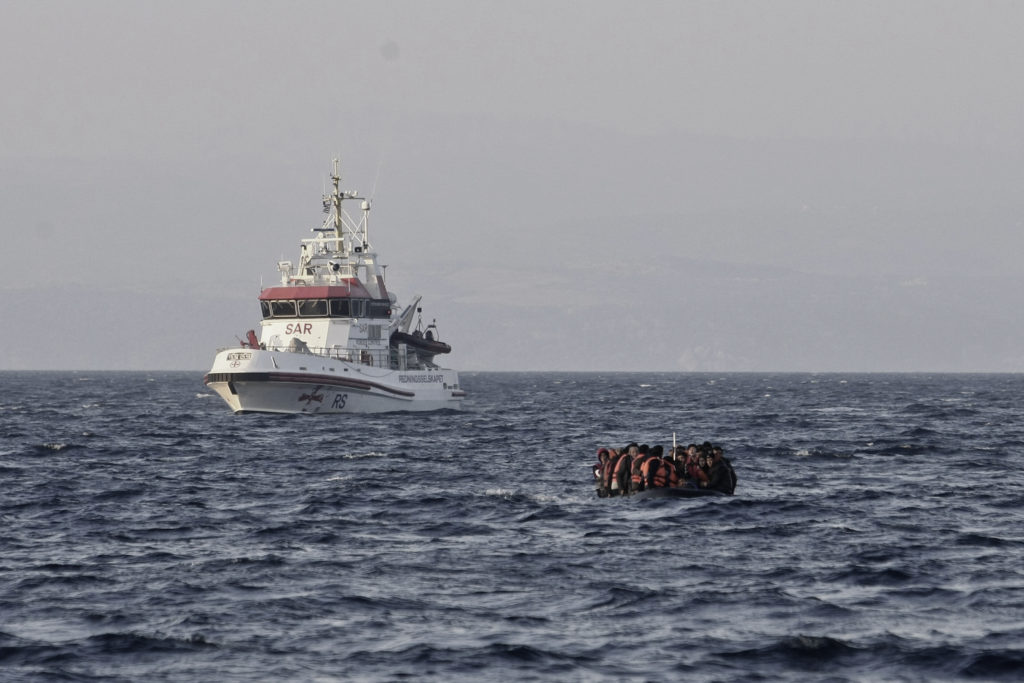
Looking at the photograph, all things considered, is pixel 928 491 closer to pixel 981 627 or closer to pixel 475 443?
pixel 981 627

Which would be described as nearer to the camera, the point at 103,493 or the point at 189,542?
the point at 189,542

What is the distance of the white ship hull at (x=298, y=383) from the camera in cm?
7169

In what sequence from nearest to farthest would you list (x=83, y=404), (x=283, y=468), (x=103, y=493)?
(x=103, y=493), (x=283, y=468), (x=83, y=404)

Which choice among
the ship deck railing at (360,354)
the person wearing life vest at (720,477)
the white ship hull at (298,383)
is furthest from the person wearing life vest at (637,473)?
the ship deck railing at (360,354)

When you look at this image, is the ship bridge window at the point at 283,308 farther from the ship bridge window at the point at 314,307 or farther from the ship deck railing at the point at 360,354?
the ship deck railing at the point at 360,354

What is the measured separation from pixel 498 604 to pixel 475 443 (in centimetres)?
3616

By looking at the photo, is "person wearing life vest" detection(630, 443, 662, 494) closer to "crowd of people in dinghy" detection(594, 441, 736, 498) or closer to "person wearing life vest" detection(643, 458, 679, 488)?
"crowd of people in dinghy" detection(594, 441, 736, 498)

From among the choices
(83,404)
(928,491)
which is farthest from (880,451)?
(83,404)

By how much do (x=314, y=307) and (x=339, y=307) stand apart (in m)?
1.39

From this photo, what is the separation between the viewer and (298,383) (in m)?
72.1

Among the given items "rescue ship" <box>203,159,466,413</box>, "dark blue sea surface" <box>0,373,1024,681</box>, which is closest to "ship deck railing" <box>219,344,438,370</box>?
"rescue ship" <box>203,159,466,413</box>

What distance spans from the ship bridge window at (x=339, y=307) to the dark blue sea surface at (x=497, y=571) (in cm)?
2807

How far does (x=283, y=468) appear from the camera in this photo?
45.9m

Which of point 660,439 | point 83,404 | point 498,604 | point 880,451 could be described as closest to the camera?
point 498,604
